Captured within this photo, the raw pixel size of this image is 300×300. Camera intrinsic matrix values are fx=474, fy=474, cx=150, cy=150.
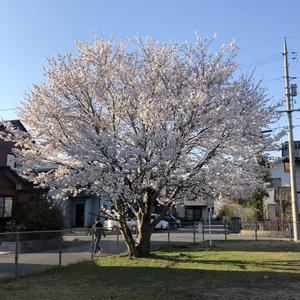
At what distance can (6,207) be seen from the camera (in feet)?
93.8

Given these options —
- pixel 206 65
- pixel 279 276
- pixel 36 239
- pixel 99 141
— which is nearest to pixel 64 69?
pixel 99 141

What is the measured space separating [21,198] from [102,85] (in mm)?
14949

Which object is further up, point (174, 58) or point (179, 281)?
point (174, 58)

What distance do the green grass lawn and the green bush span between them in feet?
25.2

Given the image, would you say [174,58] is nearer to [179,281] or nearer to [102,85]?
[102,85]

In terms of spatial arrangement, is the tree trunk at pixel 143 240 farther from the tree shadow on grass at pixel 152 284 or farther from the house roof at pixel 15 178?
the house roof at pixel 15 178

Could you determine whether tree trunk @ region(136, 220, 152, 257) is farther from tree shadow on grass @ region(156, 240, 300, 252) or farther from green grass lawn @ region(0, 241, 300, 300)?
tree shadow on grass @ region(156, 240, 300, 252)

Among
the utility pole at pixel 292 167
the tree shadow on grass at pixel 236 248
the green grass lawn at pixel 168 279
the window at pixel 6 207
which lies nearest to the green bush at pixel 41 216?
the window at pixel 6 207

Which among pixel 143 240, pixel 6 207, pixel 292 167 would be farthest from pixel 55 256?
pixel 292 167

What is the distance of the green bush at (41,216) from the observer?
24.7 meters

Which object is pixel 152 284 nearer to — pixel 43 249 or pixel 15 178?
pixel 43 249

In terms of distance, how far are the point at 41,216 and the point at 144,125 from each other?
34.8 feet

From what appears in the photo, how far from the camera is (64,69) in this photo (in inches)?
696

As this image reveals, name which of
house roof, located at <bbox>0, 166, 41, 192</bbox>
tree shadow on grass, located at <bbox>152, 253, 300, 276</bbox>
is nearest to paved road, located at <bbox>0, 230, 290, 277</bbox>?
tree shadow on grass, located at <bbox>152, 253, 300, 276</bbox>
